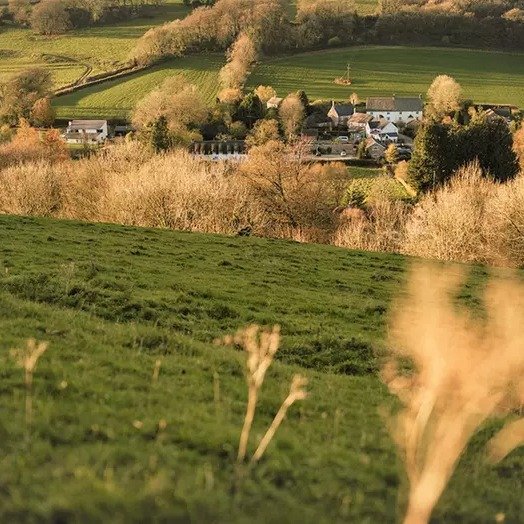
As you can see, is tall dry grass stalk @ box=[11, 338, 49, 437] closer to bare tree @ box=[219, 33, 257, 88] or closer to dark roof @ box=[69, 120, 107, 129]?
dark roof @ box=[69, 120, 107, 129]

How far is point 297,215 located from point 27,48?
367 ft

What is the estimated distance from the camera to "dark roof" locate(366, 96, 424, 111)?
360ft

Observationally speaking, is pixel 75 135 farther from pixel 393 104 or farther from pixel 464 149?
pixel 464 149

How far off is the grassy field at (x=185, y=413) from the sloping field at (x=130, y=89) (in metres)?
90.8

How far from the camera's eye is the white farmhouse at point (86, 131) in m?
86.5

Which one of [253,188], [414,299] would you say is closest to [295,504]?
[414,299]

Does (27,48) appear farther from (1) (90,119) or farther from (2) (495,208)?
(2) (495,208)

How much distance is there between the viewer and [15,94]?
9588 centimetres

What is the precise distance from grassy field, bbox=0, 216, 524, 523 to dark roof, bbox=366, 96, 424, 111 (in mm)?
98046

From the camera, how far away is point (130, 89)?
11044 centimetres

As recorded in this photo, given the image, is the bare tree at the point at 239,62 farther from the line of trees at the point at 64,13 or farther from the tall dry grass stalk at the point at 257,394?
the tall dry grass stalk at the point at 257,394

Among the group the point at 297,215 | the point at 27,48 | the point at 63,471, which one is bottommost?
the point at 297,215

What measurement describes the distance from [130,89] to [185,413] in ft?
364

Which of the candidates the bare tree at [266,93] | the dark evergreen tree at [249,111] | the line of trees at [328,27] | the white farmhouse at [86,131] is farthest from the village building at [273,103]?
the line of trees at [328,27]
